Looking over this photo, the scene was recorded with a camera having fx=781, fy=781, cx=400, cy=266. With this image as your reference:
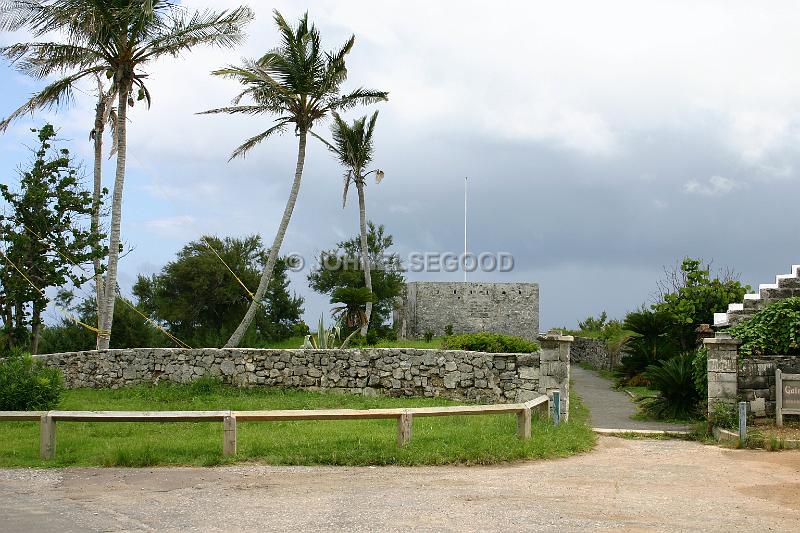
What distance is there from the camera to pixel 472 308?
39719 millimetres

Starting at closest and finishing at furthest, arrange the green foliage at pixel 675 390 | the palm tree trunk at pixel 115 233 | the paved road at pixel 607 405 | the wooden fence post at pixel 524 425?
the wooden fence post at pixel 524 425 → the paved road at pixel 607 405 → the green foliage at pixel 675 390 → the palm tree trunk at pixel 115 233

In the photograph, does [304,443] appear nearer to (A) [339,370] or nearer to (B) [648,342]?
(A) [339,370]

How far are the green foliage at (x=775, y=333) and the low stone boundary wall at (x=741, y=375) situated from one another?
0.61 meters

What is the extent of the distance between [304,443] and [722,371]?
738cm

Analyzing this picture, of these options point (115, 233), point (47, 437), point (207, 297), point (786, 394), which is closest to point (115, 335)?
point (207, 297)

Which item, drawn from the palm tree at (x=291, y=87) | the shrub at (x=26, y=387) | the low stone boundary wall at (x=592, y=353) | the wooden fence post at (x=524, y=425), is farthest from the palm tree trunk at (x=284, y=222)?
the wooden fence post at (x=524, y=425)

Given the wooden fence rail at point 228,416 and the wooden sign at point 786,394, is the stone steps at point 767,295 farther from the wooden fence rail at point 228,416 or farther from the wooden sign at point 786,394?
the wooden fence rail at point 228,416

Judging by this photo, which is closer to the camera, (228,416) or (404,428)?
(228,416)

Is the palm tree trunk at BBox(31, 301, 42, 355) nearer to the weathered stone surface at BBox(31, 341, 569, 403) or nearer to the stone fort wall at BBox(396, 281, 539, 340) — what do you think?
the weathered stone surface at BBox(31, 341, 569, 403)

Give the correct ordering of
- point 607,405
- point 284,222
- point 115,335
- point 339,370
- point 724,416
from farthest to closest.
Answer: point 115,335
point 284,222
point 339,370
point 607,405
point 724,416

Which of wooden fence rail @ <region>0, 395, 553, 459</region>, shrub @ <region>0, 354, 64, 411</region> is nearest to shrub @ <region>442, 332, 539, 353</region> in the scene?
wooden fence rail @ <region>0, 395, 553, 459</region>

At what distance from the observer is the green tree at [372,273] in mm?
41250

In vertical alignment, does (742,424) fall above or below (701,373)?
below

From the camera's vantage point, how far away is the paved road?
14.7 metres
